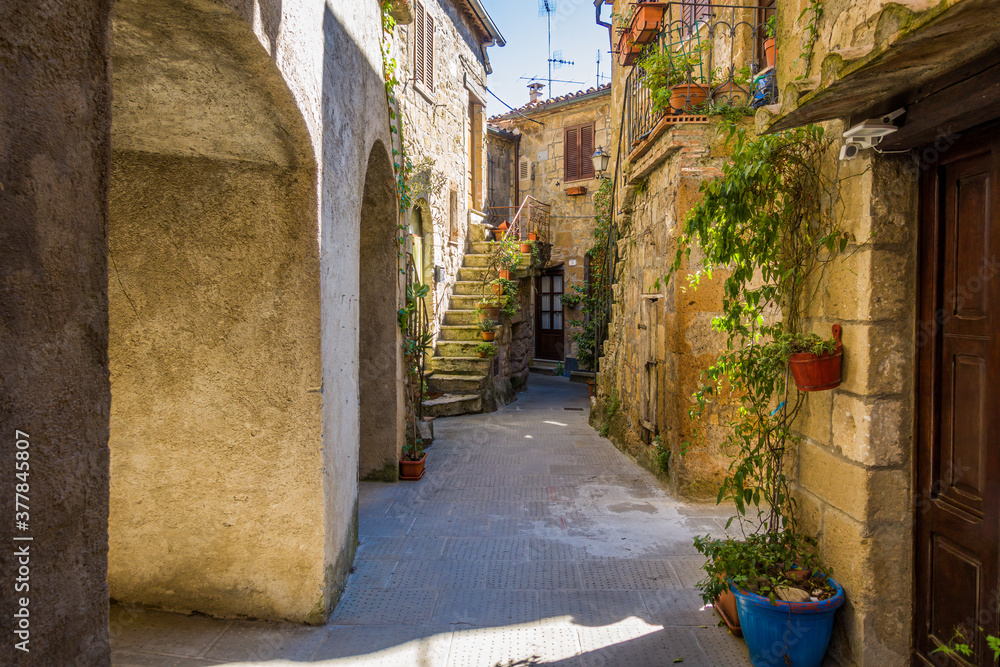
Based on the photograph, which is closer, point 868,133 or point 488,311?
point 868,133

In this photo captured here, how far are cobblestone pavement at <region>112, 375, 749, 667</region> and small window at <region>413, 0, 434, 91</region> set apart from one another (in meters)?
6.51

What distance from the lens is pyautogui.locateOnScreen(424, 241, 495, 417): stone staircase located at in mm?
9281

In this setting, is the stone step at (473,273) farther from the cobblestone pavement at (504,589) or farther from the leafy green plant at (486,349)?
the cobblestone pavement at (504,589)

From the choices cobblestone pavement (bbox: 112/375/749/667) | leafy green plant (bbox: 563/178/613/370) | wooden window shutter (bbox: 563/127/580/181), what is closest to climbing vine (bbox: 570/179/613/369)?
leafy green plant (bbox: 563/178/613/370)

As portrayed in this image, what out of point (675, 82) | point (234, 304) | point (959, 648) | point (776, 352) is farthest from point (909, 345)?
point (675, 82)

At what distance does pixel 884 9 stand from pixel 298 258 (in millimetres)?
2550

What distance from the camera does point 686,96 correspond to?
5176 millimetres

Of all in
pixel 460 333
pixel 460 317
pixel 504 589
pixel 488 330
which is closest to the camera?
pixel 504 589

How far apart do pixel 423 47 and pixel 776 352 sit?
8634 mm

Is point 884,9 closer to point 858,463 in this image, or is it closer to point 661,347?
point 858,463

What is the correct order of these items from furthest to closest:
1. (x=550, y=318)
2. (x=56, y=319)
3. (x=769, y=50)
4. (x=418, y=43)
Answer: (x=550, y=318)
(x=418, y=43)
(x=769, y=50)
(x=56, y=319)

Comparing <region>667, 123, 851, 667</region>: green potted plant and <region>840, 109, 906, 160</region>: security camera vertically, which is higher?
<region>840, 109, 906, 160</region>: security camera

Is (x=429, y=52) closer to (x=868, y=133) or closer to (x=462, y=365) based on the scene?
(x=462, y=365)

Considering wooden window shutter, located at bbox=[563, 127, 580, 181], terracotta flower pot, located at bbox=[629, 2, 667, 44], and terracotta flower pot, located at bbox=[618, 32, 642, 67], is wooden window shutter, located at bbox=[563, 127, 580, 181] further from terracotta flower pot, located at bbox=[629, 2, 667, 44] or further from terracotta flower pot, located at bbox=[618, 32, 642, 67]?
terracotta flower pot, located at bbox=[629, 2, 667, 44]
